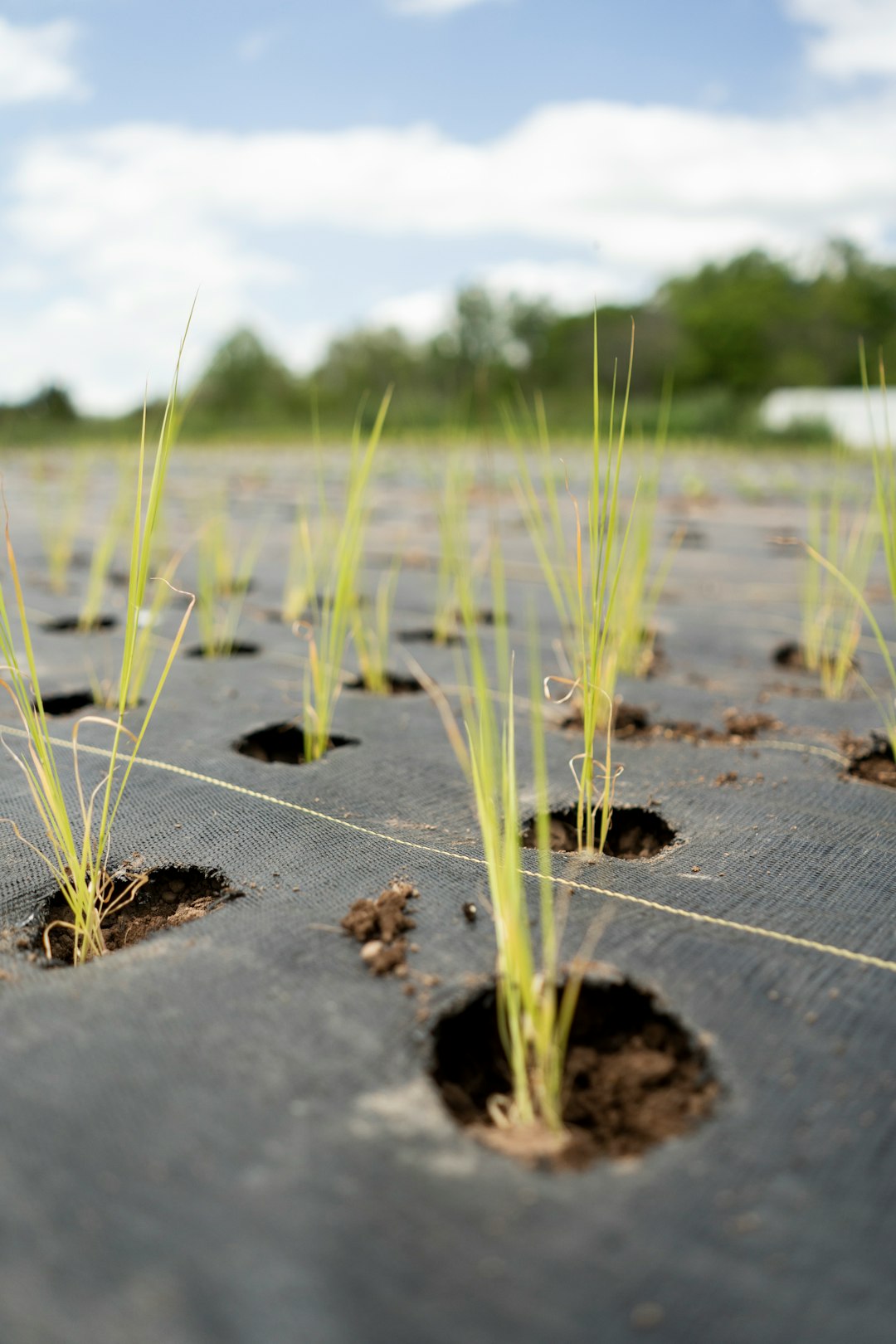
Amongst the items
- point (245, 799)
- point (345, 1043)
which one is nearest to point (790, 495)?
point (245, 799)

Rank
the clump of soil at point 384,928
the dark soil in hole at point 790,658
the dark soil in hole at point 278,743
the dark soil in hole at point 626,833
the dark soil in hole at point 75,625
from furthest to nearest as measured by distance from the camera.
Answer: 1. the dark soil in hole at point 75,625
2. the dark soil in hole at point 790,658
3. the dark soil in hole at point 278,743
4. the dark soil in hole at point 626,833
5. the clump of soil at point 384,928

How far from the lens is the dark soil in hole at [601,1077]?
691 millimetres

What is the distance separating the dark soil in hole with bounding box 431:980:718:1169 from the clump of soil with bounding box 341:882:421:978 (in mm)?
85

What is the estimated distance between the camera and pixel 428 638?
2359 mm

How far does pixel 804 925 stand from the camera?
3.12ft

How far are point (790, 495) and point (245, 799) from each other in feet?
18.7

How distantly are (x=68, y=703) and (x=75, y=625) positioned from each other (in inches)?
26.8

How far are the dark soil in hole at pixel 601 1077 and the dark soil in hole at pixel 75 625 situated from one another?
1.74 meters

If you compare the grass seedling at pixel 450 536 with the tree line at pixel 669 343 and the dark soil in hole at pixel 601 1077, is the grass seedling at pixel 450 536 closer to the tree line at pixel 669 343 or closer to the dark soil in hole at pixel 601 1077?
the dark soil in hole at pixel 601 1077

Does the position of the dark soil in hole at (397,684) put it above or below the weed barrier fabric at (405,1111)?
above

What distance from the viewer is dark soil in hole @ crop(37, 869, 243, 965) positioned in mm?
1007

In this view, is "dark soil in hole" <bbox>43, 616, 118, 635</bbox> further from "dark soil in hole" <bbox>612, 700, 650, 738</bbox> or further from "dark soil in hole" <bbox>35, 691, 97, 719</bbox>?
"dark soil in hole" <bbox>612, 700, 650, 738</bbox>

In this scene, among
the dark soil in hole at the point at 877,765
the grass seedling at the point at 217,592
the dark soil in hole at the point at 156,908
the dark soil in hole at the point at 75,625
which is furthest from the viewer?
the dark soil in hole at the point at 75,625

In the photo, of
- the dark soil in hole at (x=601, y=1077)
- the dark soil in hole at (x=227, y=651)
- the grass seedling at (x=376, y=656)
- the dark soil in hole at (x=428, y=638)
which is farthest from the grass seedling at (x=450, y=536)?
the dark soil in hole at (x=601, y=1077)
